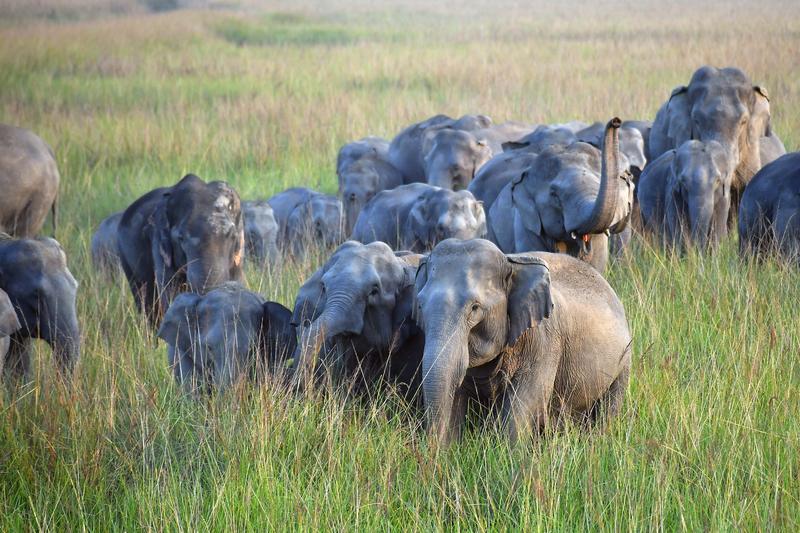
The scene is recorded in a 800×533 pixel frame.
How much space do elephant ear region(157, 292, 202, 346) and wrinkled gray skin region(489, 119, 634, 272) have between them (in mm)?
2245

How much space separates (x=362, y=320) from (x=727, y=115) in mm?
5513

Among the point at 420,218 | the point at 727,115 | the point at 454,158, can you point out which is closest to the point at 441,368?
the point at 420,218

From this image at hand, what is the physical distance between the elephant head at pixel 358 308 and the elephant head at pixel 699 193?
409 cm

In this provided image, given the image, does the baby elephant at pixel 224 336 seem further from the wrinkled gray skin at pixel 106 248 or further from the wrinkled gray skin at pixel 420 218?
the wrinkled gray skin at pixel 106 248

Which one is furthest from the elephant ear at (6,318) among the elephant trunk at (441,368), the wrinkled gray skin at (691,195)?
the wrinkled gray skin at (691,195)

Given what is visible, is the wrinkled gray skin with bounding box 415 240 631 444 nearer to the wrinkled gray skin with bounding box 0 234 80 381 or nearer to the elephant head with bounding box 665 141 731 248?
the wrinkled gray skin with bounding box 0 234 80 381

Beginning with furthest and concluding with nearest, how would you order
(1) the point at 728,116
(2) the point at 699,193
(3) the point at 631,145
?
1. (3) the point at 631,145
2. (1) the point at 728,116
3. (2) the point at 699,193

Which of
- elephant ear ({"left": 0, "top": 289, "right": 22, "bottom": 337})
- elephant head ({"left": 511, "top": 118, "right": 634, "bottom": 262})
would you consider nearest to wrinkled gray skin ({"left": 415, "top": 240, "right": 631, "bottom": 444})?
elephant head ({"left": 511, "top": 118, "right": 634, "bottom": 262})

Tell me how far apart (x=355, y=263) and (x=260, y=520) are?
57.9 inches

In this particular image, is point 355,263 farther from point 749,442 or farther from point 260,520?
point 749,442

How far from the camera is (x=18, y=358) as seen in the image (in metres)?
6.64

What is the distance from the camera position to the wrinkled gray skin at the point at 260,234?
10344 mm

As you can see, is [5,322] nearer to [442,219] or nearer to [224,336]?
[224,336]

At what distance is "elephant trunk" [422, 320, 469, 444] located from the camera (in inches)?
174
